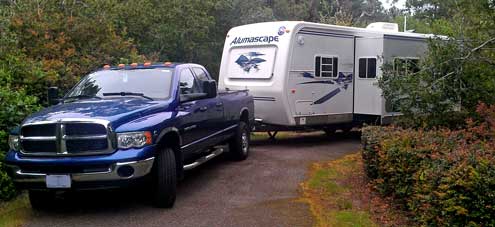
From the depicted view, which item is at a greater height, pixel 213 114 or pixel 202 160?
pixel 213 114

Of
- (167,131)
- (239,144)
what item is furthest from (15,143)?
(239,144)

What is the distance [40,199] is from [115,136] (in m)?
1.48

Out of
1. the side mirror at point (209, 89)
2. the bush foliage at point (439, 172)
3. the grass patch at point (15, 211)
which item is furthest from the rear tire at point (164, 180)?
the bush foliage at point (439, 172)

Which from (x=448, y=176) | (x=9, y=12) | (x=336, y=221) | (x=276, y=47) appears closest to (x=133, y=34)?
(x=9, y=12)

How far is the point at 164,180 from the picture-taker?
675cm

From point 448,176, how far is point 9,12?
1098 cm

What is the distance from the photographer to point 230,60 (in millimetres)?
13711

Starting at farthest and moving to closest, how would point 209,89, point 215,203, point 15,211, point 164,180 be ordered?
1. point 209,89
2. point 215,203
3. point 15,211
4. point 164,180

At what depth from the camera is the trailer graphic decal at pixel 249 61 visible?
13.0 metres

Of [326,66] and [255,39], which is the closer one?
[255,39]

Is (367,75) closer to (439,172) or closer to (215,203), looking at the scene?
(215,203)

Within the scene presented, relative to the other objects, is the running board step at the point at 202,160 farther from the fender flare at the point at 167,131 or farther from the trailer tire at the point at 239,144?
the fender flare at the point at 167,131

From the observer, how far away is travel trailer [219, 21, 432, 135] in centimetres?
1270

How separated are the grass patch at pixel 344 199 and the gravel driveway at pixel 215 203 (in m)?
0.19
